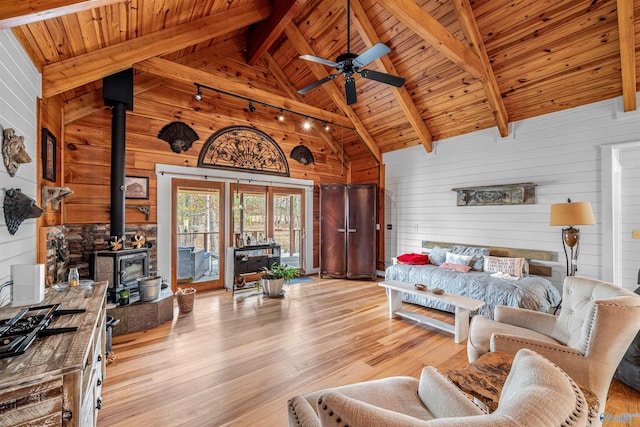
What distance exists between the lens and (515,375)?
870 millimetres

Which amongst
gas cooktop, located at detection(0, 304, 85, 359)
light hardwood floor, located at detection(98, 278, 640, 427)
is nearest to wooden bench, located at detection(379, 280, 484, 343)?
light hardwood floor, located at detection(98, 278, 640, 427)

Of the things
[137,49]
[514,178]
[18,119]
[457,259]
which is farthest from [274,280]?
[514,178]

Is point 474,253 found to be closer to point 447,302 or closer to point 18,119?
point 447,302

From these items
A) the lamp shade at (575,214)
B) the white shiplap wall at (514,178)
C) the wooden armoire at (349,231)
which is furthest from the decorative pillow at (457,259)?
the wooden armoire at (349,231)

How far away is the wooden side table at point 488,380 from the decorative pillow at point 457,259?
10.2 feet

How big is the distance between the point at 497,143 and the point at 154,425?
5745 mm

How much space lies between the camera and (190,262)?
5.03 meters

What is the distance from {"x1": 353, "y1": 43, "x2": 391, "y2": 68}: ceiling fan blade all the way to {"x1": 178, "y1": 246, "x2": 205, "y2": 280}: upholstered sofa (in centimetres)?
410

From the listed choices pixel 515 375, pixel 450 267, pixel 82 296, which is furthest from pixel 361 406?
pixel 450 267

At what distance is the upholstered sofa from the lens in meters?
4.96

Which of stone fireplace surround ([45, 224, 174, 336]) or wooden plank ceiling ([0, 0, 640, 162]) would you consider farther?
stone fireplace surround ([45, 224, 174, 336])

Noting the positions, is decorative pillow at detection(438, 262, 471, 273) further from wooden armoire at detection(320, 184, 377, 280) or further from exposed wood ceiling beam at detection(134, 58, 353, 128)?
exposed wood ceiling beam at detection(134, 58, 353, 128)

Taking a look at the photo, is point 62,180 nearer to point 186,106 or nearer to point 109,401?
point 186,106

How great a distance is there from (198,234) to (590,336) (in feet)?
17.1
